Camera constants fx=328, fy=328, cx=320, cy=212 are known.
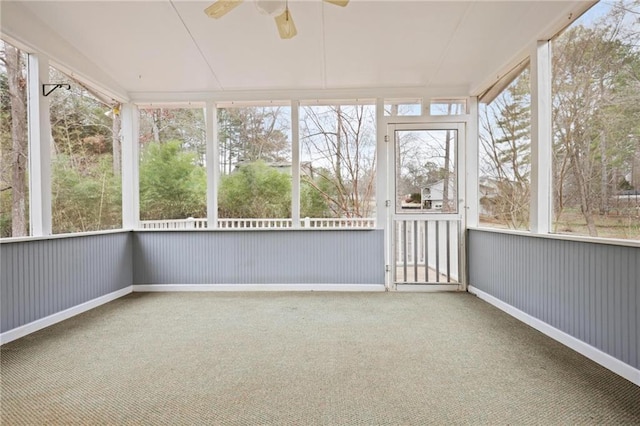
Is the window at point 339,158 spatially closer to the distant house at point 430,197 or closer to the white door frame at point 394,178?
the white door frame at point 394,178

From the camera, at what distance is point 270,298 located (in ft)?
13.1

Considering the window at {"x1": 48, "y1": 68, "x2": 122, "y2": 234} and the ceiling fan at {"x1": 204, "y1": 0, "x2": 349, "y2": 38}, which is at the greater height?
the ceiling fan at {"x1": 204, "y1": 0, "x2": 349, "y2": 38}

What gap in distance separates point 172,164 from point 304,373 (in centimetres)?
Result: 349

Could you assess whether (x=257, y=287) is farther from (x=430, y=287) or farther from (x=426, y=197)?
(x=426, y=197)

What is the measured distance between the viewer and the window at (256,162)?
14.6ft

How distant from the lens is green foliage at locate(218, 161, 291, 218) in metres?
4.46

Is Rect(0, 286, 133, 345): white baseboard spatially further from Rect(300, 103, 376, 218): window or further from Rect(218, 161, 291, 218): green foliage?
Rect(300, 103, 376, 218): window

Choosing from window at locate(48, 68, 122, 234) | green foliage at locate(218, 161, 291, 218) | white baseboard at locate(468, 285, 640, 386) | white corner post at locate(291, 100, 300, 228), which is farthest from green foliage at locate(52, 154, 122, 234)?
white baseboard at locate(468, 285, 640, 386)

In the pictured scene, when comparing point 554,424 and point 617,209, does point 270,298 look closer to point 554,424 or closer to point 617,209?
point 554,424

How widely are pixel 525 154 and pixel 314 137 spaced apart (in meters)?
2.48

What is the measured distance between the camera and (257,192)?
448cm

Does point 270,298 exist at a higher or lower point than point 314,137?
lower

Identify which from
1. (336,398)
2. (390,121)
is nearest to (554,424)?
(336,398)

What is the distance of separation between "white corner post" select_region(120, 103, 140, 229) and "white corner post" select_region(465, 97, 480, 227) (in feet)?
14.5
